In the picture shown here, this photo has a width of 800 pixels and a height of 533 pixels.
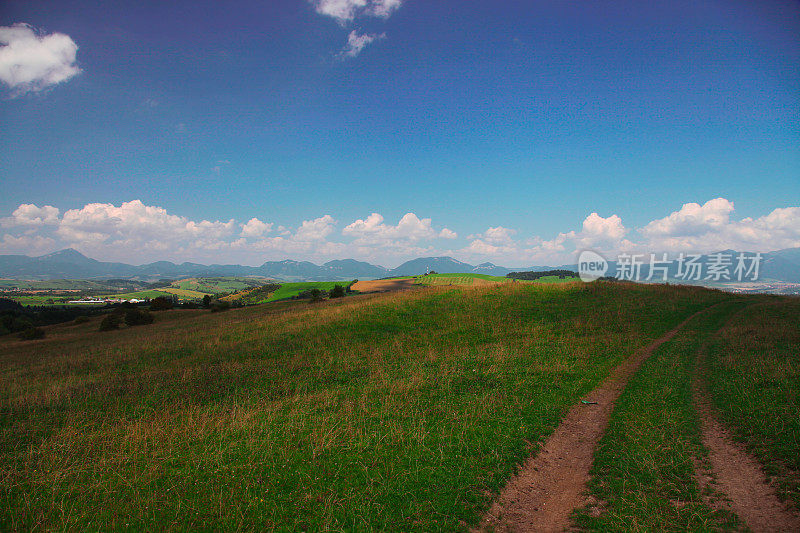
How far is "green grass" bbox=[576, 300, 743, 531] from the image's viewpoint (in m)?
5.60

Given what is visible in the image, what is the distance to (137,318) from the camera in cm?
4625

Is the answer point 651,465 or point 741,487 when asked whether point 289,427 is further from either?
point 741,487

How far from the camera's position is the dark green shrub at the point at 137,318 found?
4522 cm

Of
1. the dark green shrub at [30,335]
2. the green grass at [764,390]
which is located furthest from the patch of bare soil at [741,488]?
the dark green shrub at [30,335]

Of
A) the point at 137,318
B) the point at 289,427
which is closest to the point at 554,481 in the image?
the point at 289,427

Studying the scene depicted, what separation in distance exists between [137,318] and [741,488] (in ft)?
193

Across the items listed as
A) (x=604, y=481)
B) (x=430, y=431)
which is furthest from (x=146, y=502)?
(x=604, y=481)

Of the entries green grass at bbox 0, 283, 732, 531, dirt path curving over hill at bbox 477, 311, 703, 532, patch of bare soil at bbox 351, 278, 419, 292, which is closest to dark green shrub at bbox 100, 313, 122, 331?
green grass at bbox 0, 283, 732, 531

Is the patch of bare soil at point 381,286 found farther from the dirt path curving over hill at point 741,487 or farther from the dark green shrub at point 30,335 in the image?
the dirt path curving over hill at point 741,487

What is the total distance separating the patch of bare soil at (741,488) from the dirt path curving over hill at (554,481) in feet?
6.99

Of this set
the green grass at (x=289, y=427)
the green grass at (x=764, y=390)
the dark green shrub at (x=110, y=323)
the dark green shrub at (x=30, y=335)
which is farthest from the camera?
the dark green shrub at (x=110, y=323)

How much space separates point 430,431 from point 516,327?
16.3 m

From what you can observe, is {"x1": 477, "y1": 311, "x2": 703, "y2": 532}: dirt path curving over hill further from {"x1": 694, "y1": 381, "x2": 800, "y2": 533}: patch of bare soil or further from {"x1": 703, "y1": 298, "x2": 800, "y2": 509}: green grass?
{"x1": 703, "y1": 298, "x2": 800, "y2": 509}: green grass

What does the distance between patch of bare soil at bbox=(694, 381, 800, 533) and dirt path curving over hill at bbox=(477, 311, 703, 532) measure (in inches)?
83.9
